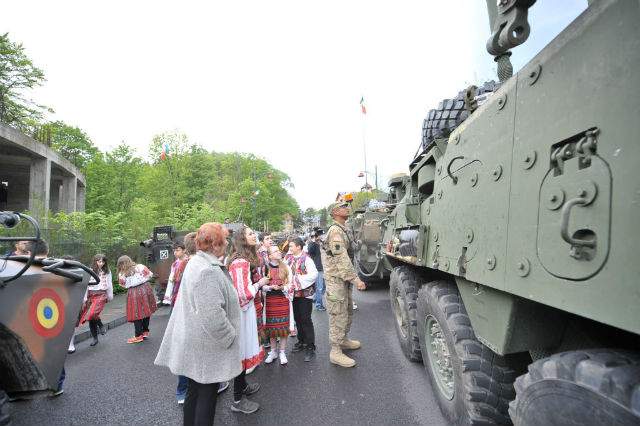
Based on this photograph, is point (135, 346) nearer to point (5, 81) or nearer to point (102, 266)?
point (102, 266)

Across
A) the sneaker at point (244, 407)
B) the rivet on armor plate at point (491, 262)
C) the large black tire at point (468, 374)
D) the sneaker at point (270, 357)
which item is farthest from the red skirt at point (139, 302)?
the rivet on armor plate at point (491, 262)

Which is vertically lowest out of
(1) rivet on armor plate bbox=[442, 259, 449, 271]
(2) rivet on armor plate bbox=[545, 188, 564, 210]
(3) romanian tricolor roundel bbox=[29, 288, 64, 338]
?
(3) romanian tricolor roundel bbox=[29, 288, 64, 338]

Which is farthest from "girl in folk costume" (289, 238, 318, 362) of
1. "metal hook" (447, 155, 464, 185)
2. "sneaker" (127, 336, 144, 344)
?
"sneaker" (127, 336, 144, 344)

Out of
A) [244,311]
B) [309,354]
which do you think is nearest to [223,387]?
[244,311]

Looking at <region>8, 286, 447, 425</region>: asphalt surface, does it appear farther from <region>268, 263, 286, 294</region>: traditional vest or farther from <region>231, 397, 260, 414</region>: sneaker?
<region>268, 263, 286, 294</region>: traditional vest

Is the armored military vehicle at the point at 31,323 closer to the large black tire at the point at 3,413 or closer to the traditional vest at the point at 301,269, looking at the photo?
the large black tire at the point at 3,413

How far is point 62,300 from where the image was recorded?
243 centimetres

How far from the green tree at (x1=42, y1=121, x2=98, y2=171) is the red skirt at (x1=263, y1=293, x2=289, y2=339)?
32.2 metres

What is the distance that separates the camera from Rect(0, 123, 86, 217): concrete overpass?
53.4ft

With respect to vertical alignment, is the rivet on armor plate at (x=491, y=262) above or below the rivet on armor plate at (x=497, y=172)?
below

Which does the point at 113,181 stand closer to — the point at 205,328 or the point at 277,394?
the point at 277,394

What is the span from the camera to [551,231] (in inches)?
58.3

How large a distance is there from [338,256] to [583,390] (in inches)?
127

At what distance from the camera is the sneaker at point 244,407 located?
339 cm
